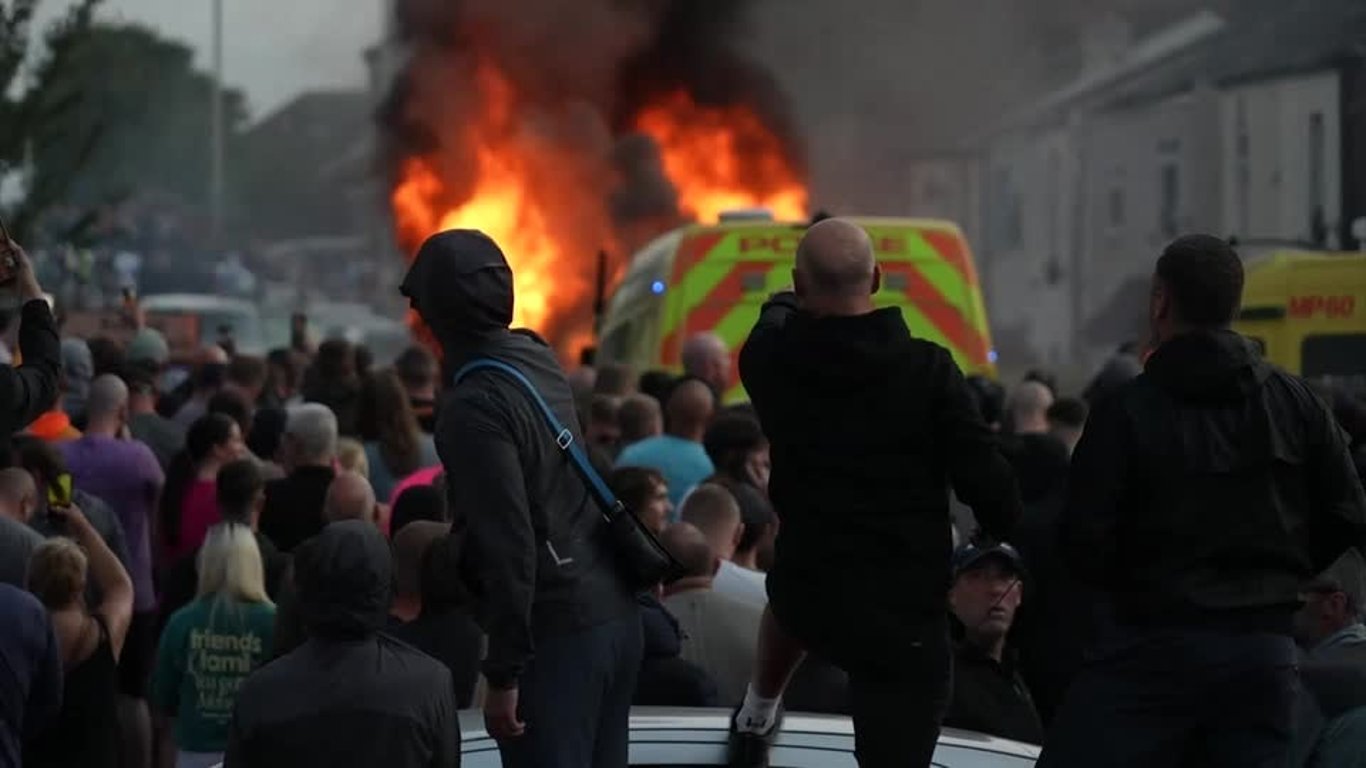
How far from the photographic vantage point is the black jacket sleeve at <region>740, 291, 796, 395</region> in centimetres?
609

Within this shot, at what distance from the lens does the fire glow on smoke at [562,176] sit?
24.2 meters

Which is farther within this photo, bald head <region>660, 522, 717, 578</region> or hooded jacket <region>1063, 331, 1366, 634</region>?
bald head <region>660, 522, 717, 578</region>

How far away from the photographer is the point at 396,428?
1134 centimetres

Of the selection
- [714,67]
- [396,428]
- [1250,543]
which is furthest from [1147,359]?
[714,67]

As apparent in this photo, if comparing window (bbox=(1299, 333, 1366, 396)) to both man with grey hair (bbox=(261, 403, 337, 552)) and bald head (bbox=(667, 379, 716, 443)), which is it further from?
man with grey hair (bbox=(261, 403, 337, 552))

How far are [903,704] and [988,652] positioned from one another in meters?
1.92

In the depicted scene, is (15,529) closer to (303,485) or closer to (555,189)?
(303,485)

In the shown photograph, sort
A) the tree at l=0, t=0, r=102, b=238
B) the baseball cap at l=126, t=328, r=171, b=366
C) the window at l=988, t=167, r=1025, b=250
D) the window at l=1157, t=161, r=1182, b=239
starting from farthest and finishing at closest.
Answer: the window at l=988, t=167, r=1025, b=250
the window at l=1157, t=161, r=1182, b=239
the tree at l=0, t=0, r=102, b=238
the baseball cap at l=126, t=328, r=171, b=366

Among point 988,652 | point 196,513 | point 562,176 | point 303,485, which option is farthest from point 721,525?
point 562,176

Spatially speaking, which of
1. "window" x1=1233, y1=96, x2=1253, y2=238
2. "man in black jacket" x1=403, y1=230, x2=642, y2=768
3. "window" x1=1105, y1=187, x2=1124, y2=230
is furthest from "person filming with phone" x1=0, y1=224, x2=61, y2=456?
"window" x1=1105, y1=187, x2=1124, y2=230

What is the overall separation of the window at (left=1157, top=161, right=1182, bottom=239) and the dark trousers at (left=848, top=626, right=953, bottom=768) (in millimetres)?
42644

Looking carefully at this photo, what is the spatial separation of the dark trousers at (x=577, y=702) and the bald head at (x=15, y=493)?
3.08m

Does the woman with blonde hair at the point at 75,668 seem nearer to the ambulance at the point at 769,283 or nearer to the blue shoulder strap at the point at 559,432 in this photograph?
the blue shoulder strap at the point at 559,432

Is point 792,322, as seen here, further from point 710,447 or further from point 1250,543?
point 710,447
